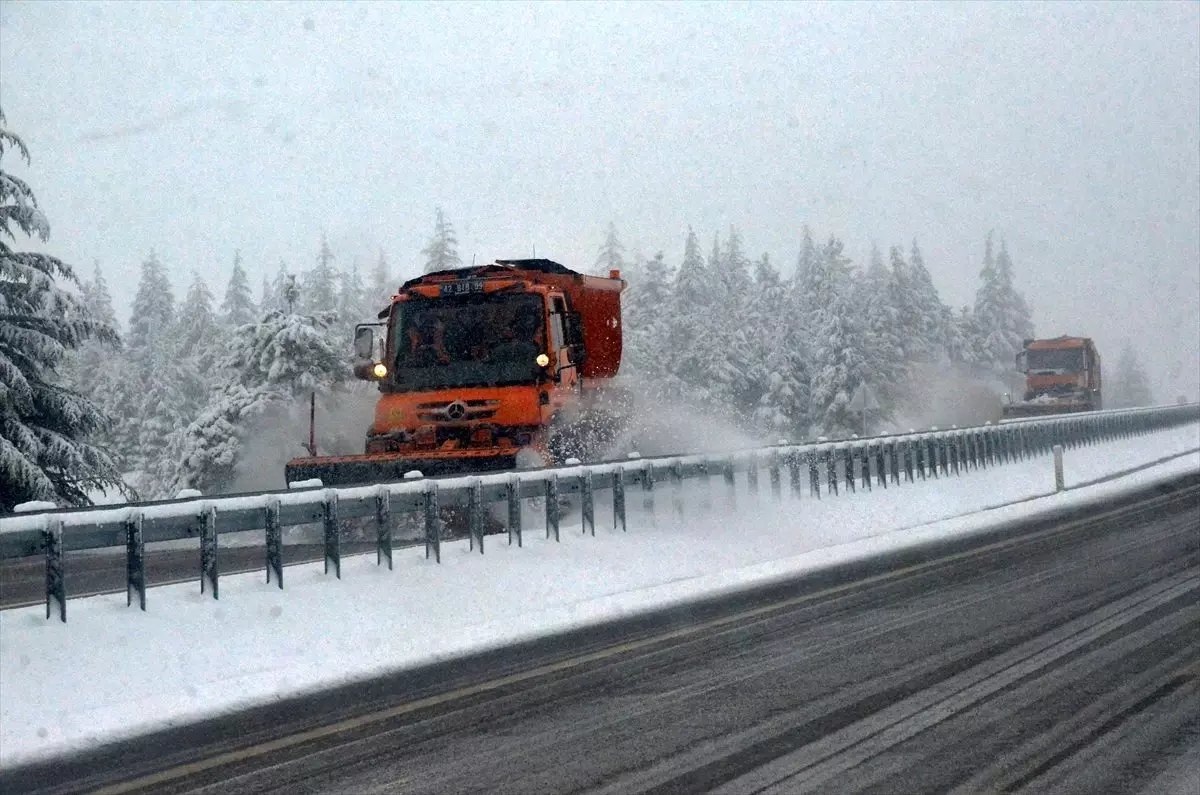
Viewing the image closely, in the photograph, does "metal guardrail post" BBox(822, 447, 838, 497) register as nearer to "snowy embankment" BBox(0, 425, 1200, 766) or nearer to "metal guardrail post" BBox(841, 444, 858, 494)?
"metal guardrail post" BBox(841, 444, 858, 494)

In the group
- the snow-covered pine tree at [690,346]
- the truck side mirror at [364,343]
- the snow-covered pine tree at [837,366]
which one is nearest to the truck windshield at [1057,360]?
the snow-covered pine tree at [837,366]

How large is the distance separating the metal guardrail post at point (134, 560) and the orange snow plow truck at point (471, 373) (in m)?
7.74

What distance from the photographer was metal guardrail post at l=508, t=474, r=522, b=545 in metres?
14.1

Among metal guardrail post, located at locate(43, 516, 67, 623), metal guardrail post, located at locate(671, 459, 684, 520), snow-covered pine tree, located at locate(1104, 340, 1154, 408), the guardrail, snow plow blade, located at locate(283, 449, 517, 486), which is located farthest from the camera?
snow-covered pine tree, located at locate(1104, 340, 1154, 408)

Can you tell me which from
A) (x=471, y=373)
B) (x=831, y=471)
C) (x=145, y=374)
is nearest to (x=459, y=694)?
(x=471, y=373)

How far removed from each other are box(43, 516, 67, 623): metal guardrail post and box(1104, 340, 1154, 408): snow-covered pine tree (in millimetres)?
158439

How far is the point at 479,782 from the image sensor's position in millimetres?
6430

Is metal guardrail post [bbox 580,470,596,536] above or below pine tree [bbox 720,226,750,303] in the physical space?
below

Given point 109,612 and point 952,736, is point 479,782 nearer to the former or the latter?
point 952,736

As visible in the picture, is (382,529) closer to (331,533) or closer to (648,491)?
(331,533)

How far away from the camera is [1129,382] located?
160750 mm

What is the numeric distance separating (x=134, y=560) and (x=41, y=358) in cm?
1493

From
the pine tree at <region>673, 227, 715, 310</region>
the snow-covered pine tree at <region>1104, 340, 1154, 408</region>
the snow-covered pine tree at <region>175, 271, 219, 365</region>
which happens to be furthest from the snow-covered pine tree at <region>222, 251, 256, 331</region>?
the snow-covered pine tree at <region>1104, 340, 1154, 408</region>

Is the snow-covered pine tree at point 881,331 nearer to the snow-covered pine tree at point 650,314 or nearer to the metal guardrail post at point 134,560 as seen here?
the snow-covered pine tree at point 650,314
